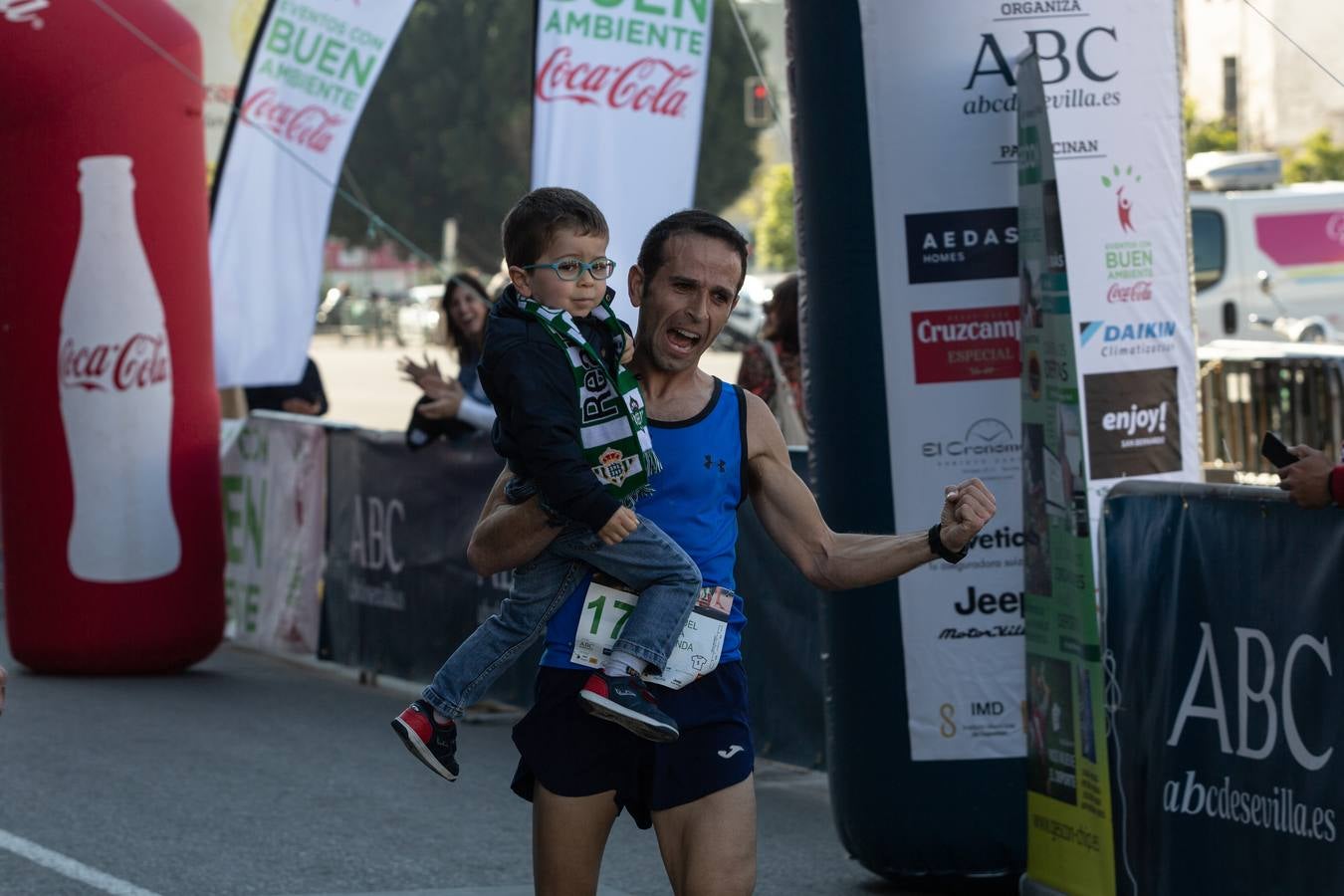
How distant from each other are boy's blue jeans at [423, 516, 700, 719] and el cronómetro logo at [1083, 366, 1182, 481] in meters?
2.58

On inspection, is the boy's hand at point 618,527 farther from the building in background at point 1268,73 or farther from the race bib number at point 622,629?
the building in background at point 1268,73

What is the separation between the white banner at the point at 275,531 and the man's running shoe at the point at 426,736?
658 centimetres

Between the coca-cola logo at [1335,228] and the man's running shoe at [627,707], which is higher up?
the coca-cola logo at [1335,228]

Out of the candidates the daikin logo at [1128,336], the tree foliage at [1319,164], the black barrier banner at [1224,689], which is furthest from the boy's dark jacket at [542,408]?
the tree foliage at [1319,164]

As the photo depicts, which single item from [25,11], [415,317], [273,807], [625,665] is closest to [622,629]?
[625,665]

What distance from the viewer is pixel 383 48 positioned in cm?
1165

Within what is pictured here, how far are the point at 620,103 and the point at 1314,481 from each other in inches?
223

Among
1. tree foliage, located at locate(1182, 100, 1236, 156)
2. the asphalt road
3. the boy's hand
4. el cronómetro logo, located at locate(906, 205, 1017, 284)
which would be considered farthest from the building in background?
the boy's hand

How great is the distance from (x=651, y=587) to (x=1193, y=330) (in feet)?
9.85

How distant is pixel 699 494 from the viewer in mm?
4055

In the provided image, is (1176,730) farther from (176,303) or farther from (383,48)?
(383,48)

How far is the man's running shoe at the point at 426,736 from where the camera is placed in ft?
13.8

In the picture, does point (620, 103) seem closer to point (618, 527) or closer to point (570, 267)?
point (570, 267)

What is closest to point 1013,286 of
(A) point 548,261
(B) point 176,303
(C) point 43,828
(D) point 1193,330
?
(D) point 1193,330
